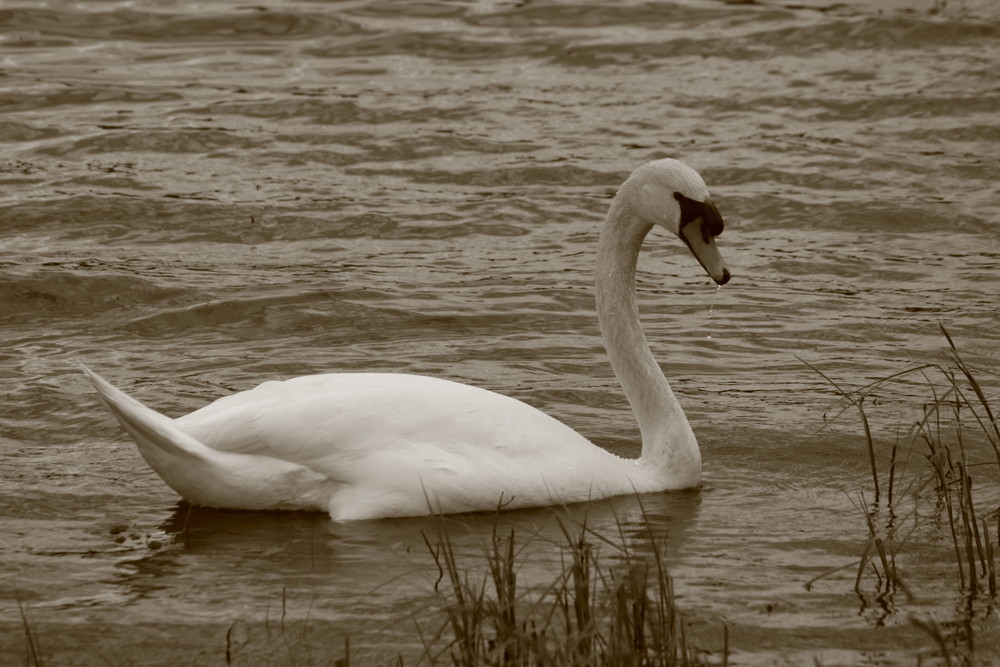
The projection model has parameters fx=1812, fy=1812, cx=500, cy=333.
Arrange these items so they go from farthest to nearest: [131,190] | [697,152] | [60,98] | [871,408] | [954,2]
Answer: [954,2], [60,98], [697,152], [131,190], [871,408]

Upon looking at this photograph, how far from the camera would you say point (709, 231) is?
7.47m

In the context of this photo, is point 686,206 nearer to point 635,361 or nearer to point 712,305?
point 635,361

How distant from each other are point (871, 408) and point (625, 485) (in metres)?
1.74

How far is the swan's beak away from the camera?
7414 mm

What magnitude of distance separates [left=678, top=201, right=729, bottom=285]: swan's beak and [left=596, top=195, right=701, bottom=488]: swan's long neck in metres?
0.32

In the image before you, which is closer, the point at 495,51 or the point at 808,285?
the point at 808,285

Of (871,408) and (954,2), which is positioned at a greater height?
(954,2)

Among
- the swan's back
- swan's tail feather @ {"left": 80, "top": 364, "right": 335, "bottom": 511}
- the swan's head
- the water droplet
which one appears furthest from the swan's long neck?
the water droplet

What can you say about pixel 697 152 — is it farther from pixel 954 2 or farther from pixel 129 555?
pixel 129 555

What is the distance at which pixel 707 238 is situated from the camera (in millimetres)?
7484

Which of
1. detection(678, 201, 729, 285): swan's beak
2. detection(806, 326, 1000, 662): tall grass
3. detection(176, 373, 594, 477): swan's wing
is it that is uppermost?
detection(678, 201, 729, 285): swan's beak

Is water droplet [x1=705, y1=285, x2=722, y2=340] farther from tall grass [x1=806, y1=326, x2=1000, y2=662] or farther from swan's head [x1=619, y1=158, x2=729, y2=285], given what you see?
swan's head [x1=619, y1=158, x2=729, y2=285]

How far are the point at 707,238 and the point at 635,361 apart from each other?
2.25 ft

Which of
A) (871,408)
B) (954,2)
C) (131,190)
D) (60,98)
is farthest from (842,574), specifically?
(954,2)
